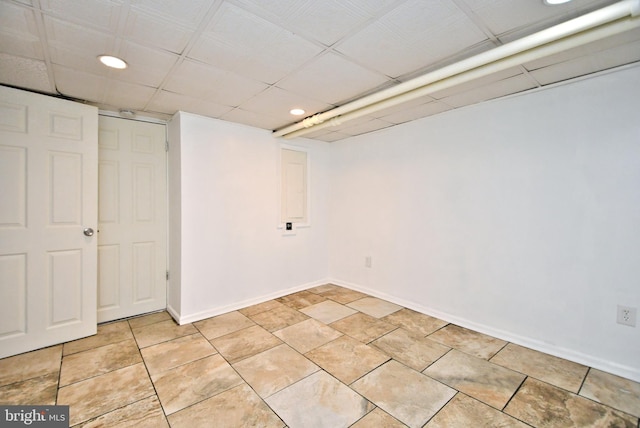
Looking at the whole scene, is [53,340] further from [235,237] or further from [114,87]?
[114,87]

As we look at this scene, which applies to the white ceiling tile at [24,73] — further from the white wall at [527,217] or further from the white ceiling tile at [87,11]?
the white wall at [527,217]

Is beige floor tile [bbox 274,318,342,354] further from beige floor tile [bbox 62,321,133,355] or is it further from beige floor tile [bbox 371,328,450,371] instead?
beige floor tile [bbox 62,321,133,355]

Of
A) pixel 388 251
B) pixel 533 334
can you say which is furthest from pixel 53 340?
pixel 533 334

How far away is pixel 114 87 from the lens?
92.9 inches

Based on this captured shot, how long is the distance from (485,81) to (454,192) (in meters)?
1.12

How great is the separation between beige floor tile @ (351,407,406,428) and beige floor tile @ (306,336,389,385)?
1.12ft

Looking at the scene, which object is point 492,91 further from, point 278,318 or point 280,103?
point 278,318

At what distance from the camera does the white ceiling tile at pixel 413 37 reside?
1485 mm

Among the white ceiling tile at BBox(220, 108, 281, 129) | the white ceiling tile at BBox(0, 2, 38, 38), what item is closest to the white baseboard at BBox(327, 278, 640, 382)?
the white ceiling tile at BBox(220, 108, 281, 129)

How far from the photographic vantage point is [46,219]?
250cm

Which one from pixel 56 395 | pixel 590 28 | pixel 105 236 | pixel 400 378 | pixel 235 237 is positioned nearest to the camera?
pixel 590 28

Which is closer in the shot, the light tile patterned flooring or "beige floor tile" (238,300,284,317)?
the light tile patterned flooring

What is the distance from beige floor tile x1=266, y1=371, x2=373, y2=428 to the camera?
1689 millimetres

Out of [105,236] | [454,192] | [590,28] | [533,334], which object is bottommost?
[533,334]
